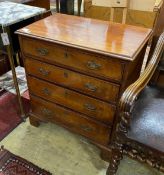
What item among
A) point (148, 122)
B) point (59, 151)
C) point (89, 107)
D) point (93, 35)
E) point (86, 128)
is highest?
point (93, 35)

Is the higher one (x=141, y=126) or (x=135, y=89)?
(x=135, y=89)

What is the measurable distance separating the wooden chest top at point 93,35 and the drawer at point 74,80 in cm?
19

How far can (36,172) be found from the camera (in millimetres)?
1389

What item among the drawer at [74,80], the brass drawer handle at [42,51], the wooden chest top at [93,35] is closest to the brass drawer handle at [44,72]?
the drawer at [74,80]

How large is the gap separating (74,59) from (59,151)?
0.73 m

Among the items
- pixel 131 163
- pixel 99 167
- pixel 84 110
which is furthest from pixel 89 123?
pixel 131 163

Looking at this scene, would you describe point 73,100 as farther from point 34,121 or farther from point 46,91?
point 34,121

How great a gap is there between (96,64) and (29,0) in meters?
1.42

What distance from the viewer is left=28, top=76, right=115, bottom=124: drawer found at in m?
1.25

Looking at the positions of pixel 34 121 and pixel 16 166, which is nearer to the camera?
pixel 16 166

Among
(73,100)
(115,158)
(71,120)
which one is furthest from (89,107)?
(115,158)

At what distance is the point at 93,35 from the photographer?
121 centimetres

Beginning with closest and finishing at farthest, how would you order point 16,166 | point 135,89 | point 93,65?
point 135,89 < point 93,65 < point 16,166

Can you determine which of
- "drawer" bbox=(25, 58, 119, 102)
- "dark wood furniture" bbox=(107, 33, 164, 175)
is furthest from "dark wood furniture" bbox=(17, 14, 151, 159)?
"dark wood furniture" bbox=(107, 33, 164, 175)
